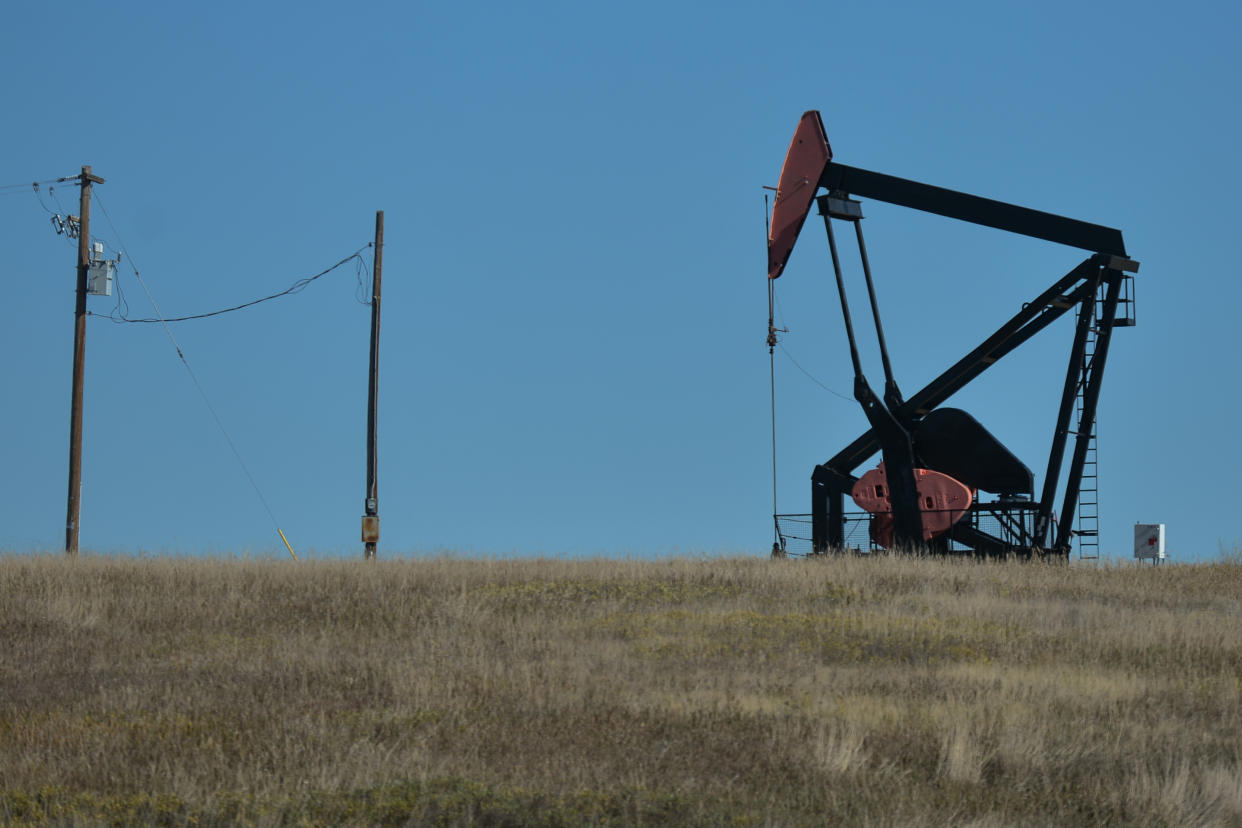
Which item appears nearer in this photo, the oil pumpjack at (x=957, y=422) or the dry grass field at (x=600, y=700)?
the dry grass field at (x=600, y=700)

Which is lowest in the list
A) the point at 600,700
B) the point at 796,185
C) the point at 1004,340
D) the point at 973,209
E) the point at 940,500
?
the point at 600,700

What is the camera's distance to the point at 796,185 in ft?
82.7

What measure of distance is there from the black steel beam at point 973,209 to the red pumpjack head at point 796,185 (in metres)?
0.35

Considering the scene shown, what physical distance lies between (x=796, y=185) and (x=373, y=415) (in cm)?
947

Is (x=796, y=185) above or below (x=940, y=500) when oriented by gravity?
A: above

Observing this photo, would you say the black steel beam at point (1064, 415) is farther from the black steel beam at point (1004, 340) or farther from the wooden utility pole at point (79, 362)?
the wooden utility pole at point (79, 362)

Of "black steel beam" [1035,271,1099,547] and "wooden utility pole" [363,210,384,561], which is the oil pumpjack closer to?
"black steel beam" [1035,271,1099,547]

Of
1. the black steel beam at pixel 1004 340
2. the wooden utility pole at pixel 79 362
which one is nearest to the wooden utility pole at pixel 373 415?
the wooden utility pole at pixel 79 362

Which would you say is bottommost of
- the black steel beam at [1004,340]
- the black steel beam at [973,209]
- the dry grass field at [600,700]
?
the dry grass field at [600,700]

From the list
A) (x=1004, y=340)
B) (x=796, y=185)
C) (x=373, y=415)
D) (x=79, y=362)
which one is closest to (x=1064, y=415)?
(x=1004, y=340)

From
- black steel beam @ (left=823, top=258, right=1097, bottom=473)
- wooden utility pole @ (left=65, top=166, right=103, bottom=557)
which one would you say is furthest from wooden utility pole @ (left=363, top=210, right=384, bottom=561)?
black steel beam @ (left=823, top=258, right=1097, bottom=473)

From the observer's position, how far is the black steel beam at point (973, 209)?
858 inches

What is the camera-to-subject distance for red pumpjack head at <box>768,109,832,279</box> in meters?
24.6

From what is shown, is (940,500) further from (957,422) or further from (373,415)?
(373,415)
